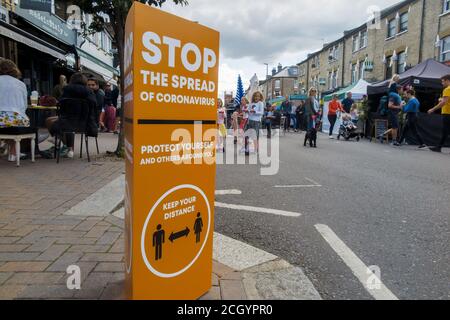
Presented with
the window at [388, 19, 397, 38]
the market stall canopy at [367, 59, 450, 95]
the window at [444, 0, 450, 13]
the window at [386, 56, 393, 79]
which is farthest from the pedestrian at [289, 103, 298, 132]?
the window at [388, 19, 397, 38]

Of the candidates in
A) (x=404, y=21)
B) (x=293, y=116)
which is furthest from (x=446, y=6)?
(x=293, y=116)

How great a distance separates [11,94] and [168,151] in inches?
227

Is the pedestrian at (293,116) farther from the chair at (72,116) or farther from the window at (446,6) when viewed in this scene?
the chair at (72,116)

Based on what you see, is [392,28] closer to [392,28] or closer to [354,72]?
[392,28]

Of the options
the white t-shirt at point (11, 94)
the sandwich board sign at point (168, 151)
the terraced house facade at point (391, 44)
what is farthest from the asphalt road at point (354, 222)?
the terraced house facade at point (391, 44)

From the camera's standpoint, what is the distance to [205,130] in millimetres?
2098

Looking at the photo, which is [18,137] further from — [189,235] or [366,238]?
[366,238]

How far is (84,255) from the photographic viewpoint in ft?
9.04

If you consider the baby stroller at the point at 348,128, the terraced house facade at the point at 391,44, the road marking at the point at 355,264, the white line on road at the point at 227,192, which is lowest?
the road marking at the point at 355,264

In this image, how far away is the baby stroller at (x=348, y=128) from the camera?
14.8m

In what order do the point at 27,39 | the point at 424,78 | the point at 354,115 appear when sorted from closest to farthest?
the point at 27,39 < the point at 424,78 < the point at 354,115

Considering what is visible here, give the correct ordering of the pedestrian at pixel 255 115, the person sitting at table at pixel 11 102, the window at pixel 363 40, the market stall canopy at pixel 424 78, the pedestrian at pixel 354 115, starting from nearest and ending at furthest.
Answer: the person sitting at table at pixel 11 102, the pedestrian at pixel 255 115, the market stall canopy at pixel 424 78, the pedestrian at pixel 354 115, the window at pixel 363 40
